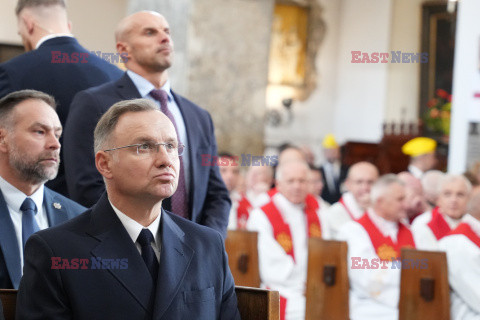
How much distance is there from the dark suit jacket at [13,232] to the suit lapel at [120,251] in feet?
1.97

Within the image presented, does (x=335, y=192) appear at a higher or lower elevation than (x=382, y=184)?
lower

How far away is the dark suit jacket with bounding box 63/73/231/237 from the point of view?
3.19 m

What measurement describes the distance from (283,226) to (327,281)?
4.36ft

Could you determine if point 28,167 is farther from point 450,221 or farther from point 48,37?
point 450,221

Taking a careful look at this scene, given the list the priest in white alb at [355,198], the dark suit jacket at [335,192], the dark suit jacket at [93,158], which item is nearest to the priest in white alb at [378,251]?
the priest in white alb at [355,198]

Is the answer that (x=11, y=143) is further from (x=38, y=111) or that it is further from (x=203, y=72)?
(x=203, y=72)

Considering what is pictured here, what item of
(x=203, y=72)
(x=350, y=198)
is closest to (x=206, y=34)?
(x=203, y=72)

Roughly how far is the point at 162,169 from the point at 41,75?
148 cm

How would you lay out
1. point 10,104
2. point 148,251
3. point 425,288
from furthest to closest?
point 425,288
point 10,104
point 148,251

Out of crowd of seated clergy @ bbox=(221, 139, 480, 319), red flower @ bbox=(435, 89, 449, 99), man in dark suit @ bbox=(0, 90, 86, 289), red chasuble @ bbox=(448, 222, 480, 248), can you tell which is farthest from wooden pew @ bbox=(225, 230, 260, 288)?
red flower @ bbox=(435, 89, 449, 99)

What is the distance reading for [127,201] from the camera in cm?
235

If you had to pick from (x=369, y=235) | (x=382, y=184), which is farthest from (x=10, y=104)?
(x=369, y=235)

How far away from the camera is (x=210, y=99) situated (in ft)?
34.5

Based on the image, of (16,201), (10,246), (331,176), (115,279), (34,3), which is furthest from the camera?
(331,176)
